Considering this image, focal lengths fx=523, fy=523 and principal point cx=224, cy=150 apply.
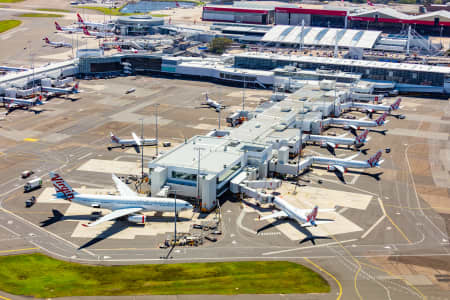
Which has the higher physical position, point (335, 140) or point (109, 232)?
point (335, 140)

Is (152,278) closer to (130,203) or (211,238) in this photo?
(211,238)

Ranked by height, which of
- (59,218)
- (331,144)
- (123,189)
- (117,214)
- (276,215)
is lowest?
(59,218)

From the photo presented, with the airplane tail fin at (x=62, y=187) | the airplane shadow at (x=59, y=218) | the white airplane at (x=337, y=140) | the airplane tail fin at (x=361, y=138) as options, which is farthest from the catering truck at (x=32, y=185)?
the airplane tail fin at (x=361, y=138)

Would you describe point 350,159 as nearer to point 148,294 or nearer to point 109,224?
point 109,224

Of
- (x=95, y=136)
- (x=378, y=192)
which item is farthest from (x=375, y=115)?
(x=95, y=136)

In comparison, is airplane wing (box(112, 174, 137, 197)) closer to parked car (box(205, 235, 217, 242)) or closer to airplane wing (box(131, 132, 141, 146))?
parked car (box(205, 235, 217, 242))

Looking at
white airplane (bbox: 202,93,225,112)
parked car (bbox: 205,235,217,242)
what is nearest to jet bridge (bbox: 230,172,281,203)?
parked car (bbox: 205,235,217,242)

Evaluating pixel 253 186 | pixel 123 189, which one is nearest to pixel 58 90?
pixel 123 189
